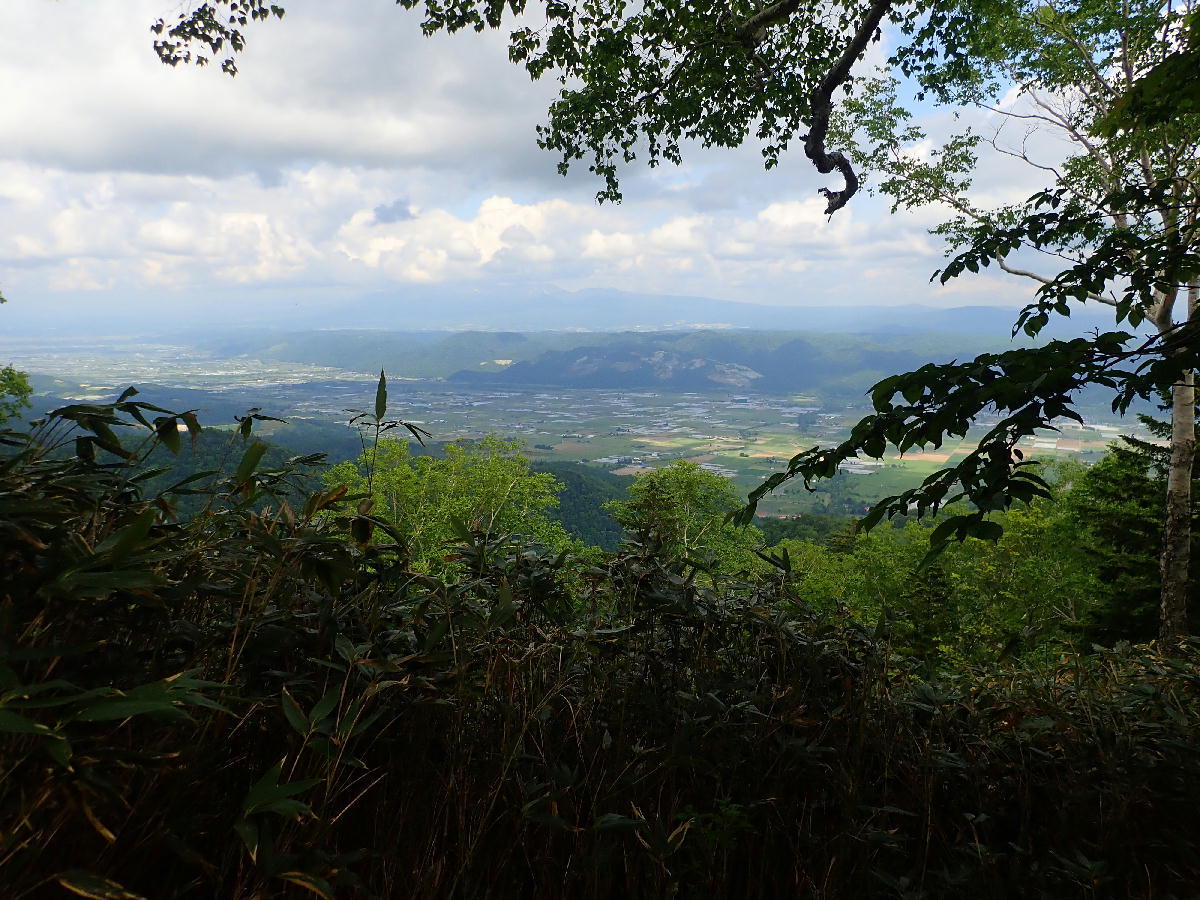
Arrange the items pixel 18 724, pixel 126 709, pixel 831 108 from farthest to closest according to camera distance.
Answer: pixel 831 108 → pixel 126 709 → pixel 18 724

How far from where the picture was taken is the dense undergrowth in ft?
3.80

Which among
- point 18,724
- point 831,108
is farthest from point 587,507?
point 18,724

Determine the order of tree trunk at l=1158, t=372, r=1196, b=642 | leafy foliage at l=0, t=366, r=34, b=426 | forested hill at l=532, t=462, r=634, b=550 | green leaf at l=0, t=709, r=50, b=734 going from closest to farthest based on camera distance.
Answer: green leaf at l=0, t=709, r=50, b=734
tree trunk at l=1158, t=372, r=1196, b=642
leafy foliage at l=0, t=366, r=34, b=426
forested hill at l=532, t=462, r=634, b=550

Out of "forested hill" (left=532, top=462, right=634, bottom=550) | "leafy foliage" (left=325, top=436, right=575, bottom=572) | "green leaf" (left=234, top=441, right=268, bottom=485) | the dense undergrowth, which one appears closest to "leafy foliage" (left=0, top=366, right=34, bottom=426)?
"leafy foliage" (left=325, top=436, right=575, bottom=572)

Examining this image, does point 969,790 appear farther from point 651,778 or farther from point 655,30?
point 655,30

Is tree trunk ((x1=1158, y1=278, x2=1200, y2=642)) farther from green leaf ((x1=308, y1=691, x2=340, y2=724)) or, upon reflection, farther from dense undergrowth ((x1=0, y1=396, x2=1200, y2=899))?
green leaf ((x1=308, y1=691, x2=340, y2=724))

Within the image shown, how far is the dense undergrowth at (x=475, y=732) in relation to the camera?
3.80 ft

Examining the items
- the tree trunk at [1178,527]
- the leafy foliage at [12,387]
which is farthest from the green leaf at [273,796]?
the leafy foliage at [12,387]

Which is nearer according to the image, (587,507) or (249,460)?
(249,460)

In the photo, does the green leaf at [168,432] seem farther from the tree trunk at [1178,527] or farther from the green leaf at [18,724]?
the tree trunk at [1178,527]

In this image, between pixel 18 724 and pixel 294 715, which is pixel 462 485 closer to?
pixel 294 715

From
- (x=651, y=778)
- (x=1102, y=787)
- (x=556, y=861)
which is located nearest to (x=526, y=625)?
(x=651, y=778)

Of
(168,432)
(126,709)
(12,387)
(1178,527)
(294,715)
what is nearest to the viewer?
(126,709)

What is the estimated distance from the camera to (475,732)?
2020 millimetres
